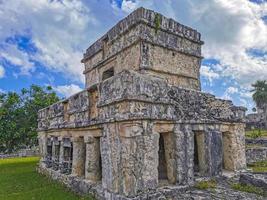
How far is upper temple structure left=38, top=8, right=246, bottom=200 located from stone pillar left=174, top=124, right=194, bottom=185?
0.02 meters

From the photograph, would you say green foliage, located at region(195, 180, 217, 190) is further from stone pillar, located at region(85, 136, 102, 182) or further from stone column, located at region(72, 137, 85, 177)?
stone column, located at region(72, 137, 85, 177)

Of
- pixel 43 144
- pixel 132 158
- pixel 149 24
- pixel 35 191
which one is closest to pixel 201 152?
pixel 132 158

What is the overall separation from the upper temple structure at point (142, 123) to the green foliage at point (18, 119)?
7.56 metres

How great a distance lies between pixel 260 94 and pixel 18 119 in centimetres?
3767

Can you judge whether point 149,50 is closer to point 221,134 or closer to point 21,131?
point 221,134

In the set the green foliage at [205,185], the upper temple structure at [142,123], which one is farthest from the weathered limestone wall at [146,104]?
the green foliage at [205,185]

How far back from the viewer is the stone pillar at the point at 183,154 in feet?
20.8

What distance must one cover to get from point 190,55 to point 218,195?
6.96 metres

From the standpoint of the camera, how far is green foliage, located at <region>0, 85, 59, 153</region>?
19047mm

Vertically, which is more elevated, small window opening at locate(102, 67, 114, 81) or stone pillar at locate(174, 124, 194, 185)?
small window opening at locate(102, 67, 114, 81)

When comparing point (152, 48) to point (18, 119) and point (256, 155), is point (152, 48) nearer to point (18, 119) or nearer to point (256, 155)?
point (256, 155)

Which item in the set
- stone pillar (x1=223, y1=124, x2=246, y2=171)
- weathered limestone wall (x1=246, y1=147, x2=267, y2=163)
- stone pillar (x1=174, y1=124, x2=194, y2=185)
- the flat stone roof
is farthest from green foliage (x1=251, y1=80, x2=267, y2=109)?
stone pillar (x1=174, y1=124, x2=194, y2=185)

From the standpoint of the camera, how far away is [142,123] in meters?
5.55

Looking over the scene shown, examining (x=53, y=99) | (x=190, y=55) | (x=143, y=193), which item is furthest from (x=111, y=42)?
(x=53, y=99)
